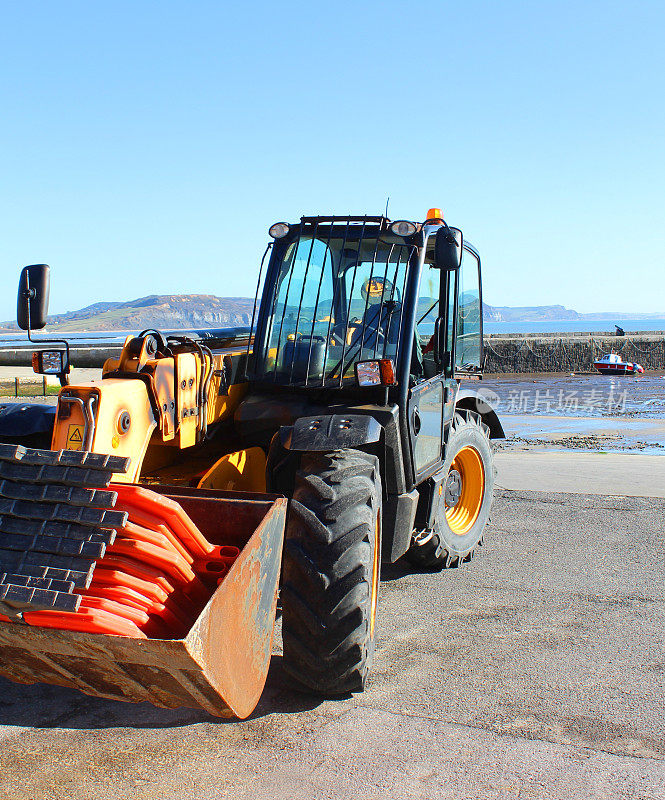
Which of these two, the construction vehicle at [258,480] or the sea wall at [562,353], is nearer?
the construction vehicle at [258,480]

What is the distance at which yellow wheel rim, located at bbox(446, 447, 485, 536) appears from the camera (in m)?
6.44

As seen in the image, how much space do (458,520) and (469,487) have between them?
0.31m

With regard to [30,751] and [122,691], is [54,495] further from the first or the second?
[30,751]

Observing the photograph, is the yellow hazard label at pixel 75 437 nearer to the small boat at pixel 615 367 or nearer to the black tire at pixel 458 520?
the black tire at pixel 458 520

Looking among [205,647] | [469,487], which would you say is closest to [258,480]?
[205,647]

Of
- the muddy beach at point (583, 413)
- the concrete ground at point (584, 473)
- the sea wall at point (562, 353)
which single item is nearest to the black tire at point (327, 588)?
the concrete ground at point (584, 473)

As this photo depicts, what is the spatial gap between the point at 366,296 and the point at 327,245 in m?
0.51

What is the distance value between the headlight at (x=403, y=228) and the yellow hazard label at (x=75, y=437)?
2.34 metres

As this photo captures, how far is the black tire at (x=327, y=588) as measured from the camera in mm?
3586

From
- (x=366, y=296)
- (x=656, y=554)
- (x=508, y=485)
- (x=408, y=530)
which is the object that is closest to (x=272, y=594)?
(x=408, y=530)

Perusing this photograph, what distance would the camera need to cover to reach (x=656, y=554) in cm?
661

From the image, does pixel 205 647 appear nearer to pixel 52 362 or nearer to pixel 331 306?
pixel 52 362

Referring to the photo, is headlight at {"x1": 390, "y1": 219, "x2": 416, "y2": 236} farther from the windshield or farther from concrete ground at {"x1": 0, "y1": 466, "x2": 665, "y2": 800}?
concrete ground at {"x1": 0, "y1": 466, "x2": 665, "y2": 800}

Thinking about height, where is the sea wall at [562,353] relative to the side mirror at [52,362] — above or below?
below
